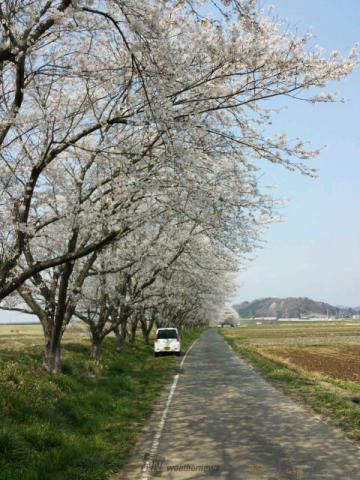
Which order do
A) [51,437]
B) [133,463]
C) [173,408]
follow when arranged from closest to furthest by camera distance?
[133,463] < [51,437] < [173,408]

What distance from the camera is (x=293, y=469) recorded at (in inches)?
298

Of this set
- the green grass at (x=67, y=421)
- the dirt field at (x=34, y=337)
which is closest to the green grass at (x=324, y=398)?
the green grass at (x=67, y=421)

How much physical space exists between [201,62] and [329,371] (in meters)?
22.3

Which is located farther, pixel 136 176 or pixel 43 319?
pixel 43 319

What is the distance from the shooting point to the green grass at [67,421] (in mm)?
7785

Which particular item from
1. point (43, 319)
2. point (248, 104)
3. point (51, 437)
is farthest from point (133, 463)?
point (43, 319)

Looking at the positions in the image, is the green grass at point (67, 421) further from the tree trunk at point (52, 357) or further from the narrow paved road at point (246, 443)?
the narrow paved road at point (246, 443)

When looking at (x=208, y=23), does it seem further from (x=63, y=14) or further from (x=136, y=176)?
(x=136, y=176)

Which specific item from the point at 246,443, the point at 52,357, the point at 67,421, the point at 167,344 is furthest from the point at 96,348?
the point at 246,443

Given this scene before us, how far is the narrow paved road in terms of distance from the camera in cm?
750

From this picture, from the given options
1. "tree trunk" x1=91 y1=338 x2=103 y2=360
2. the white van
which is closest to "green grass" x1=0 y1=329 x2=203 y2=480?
"tree trunk" x1=91 y1=338 x2=103 y2=360

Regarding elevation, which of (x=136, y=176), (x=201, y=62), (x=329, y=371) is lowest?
(x=329, y=371)

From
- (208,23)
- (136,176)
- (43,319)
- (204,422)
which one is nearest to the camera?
(208,23)

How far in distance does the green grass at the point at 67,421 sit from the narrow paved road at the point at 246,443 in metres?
0.72
